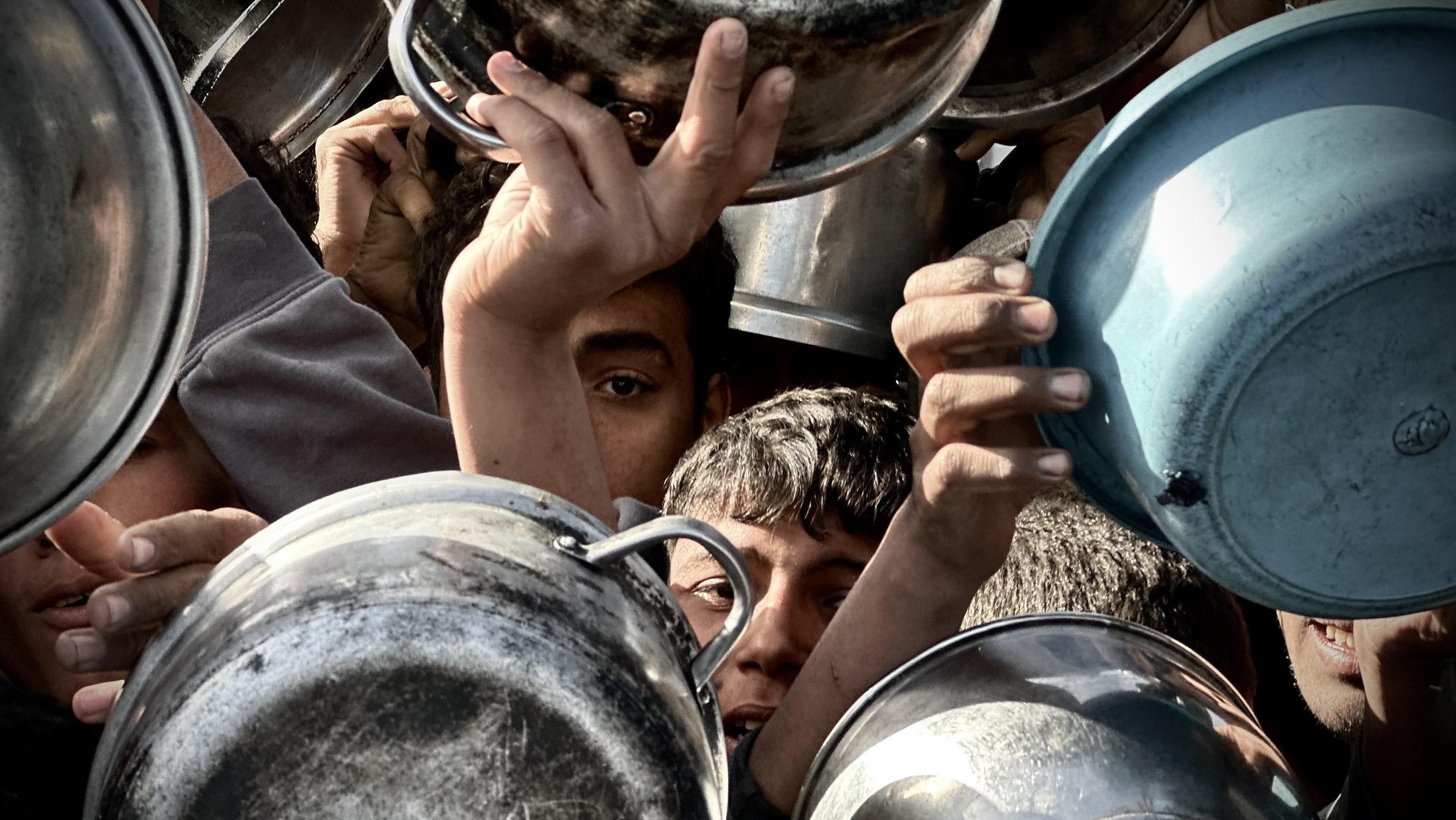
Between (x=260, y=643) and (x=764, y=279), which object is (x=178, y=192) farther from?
(x=764, y=279)

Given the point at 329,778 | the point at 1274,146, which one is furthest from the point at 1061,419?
the point at 329,778

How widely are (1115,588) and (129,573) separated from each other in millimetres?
1099

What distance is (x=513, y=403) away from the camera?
1.52 metres

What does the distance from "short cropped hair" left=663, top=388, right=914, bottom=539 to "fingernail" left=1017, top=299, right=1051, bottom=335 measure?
2.40 feet

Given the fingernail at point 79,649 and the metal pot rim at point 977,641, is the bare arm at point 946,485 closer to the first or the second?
the metal pot rim at point 977,641

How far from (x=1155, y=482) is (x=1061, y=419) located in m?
0.19

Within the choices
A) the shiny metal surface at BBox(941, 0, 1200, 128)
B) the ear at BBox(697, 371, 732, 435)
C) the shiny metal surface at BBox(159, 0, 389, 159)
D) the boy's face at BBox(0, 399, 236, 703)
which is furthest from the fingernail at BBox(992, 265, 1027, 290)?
the shiny metal surface at BBox(159, 0, 389, 159)

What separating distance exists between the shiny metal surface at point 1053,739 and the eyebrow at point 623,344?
992mm

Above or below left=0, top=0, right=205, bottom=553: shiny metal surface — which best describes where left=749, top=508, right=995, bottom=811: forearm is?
below

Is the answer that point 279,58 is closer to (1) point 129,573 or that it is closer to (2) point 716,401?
(2) point 716,401

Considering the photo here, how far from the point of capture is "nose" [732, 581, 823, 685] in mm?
1940

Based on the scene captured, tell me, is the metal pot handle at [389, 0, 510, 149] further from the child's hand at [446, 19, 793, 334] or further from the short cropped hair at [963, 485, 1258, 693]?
the short cropped hair at [963, 485, 1258, 693]

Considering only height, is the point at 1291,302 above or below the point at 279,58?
above

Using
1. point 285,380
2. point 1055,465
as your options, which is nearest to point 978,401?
point 1055,465
